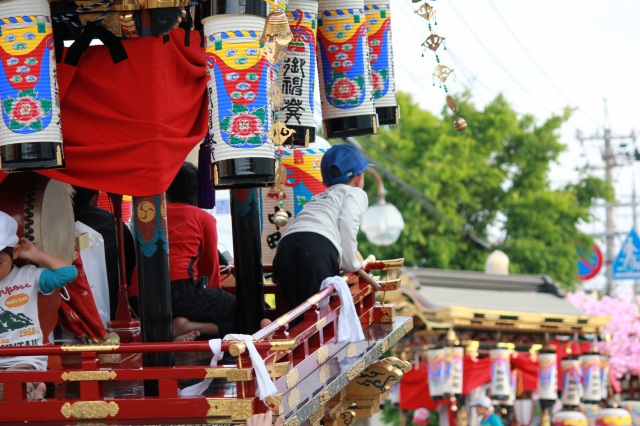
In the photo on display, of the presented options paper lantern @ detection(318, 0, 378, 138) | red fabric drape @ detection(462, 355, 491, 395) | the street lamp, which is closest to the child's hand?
paper lantern @ detection(318, 0, 378, 138)

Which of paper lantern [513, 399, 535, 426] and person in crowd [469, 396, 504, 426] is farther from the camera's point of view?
paper lantern [513, 399, 535, 426]

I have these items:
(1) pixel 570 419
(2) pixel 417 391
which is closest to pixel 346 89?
(2) pixel 417 391

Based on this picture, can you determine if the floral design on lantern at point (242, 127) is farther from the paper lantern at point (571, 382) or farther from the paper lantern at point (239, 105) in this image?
the paper lantern at point (571, 382)

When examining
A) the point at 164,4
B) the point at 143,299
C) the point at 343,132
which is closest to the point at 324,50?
the point at 343,132

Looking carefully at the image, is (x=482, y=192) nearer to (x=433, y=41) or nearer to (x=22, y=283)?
(x=433, y=41)

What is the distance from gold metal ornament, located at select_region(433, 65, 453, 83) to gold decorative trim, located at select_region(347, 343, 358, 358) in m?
1.72

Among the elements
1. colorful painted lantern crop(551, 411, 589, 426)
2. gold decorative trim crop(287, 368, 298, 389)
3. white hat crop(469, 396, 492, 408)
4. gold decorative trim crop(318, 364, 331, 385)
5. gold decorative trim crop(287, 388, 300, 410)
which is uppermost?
gold decorative trim crop(287, 368, 298, 389)

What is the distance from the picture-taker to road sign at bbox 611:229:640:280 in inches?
1268

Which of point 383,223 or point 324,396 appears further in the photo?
point 383,223

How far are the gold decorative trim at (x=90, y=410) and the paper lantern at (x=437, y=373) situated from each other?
1150 cm

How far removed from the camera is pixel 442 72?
7.73 metres

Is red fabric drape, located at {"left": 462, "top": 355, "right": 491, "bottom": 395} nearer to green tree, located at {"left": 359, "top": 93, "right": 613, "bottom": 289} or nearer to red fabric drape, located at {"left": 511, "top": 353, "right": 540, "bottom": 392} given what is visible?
red fabric drape, located at {"left": 511, "top": 353, "right": 540, "bottom": 392}

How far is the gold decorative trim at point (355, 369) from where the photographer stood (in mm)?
6766

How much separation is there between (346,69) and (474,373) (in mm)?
9965
